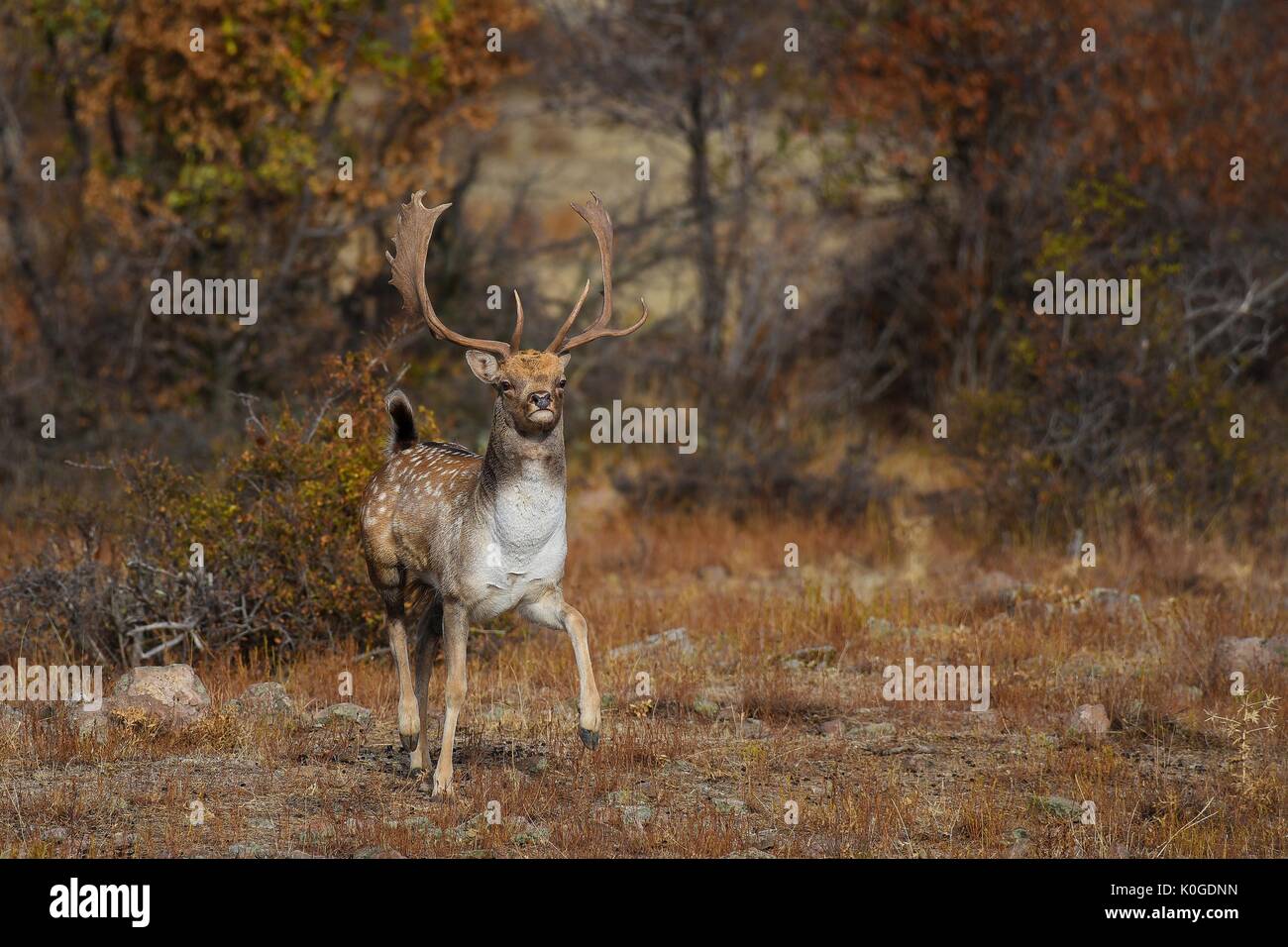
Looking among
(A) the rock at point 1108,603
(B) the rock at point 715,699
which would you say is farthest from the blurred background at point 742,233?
(B) the rock at point 715,699

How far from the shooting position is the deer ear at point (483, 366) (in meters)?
8.38

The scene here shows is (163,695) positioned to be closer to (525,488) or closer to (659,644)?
(525,488)

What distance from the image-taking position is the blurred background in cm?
1535

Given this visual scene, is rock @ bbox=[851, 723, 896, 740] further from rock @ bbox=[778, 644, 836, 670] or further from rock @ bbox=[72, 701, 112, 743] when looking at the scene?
rock @ bbox=[72, 701, 112, 743]

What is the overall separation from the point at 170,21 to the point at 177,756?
33.2 feet

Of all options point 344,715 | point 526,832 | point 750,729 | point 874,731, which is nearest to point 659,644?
point 750,729

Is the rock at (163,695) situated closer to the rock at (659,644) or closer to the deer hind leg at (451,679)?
the deer hind leg at (451,679)

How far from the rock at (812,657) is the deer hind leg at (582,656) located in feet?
10.2

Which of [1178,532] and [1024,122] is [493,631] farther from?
[1024,122]

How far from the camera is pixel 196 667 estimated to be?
10969mm

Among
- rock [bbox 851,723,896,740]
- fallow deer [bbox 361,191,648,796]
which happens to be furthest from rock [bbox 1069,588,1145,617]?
fallow deer [bbox 361,191,648,796]

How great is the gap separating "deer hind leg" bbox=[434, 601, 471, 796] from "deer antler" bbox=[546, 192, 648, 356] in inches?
50.8
